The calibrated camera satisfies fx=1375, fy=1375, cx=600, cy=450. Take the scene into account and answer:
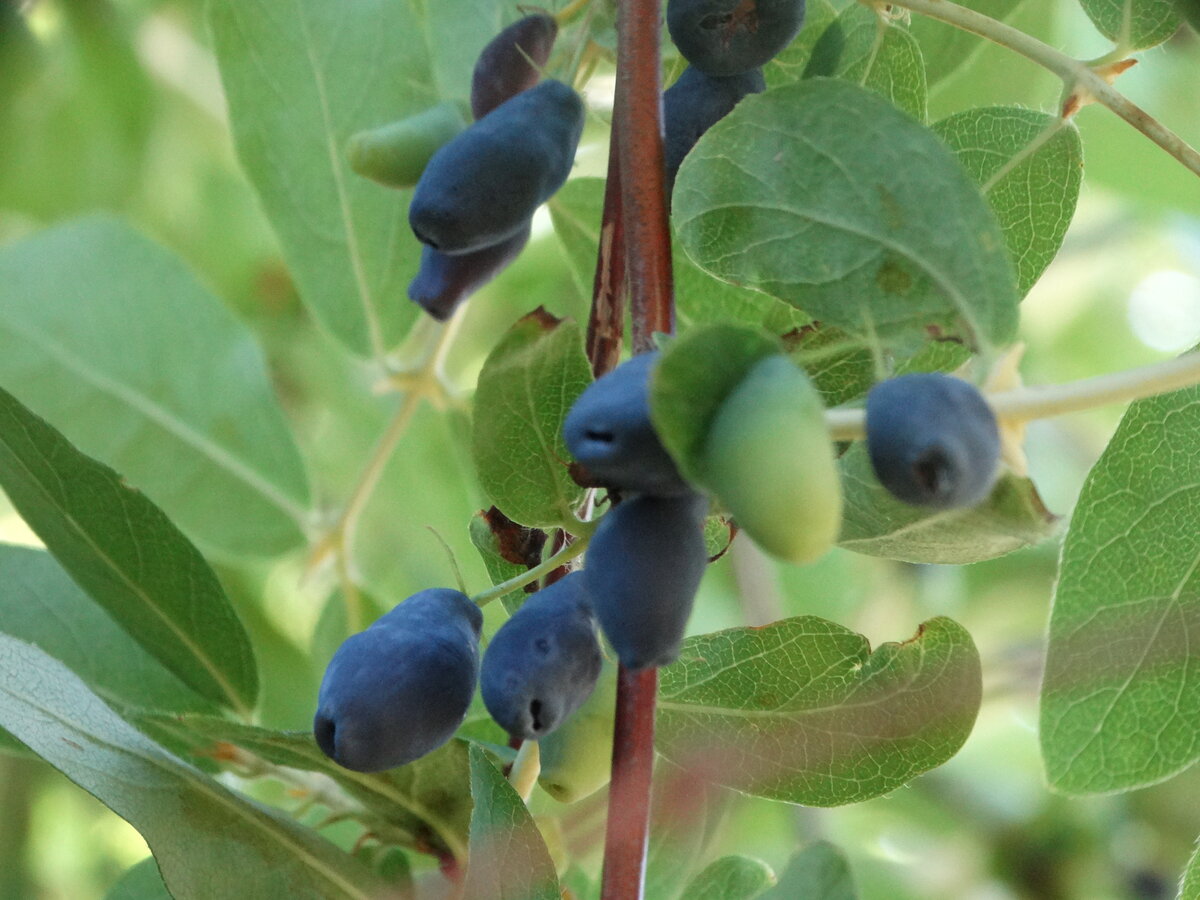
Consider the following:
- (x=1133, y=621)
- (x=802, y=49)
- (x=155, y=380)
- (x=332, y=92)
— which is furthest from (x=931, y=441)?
(x=155, y=380)

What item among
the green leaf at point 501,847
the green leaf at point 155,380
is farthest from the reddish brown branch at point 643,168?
the green leaf at point 155,380

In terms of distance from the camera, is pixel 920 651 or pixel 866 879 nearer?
pixel 920 651

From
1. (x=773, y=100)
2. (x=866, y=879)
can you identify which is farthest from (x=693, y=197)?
(x=866, y=879)

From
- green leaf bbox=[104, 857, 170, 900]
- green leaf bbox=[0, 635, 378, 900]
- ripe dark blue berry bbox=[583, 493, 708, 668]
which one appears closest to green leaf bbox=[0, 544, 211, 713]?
green leaf bbox=[104, 857, 170, 900]

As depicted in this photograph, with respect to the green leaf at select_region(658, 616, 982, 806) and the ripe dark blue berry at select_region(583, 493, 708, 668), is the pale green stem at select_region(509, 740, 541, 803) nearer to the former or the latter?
the green leaf at select_region(658, 616, 982, 806)

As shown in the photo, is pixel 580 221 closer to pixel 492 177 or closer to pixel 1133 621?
pixel 492 177

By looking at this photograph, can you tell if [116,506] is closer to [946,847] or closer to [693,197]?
[693,197]
